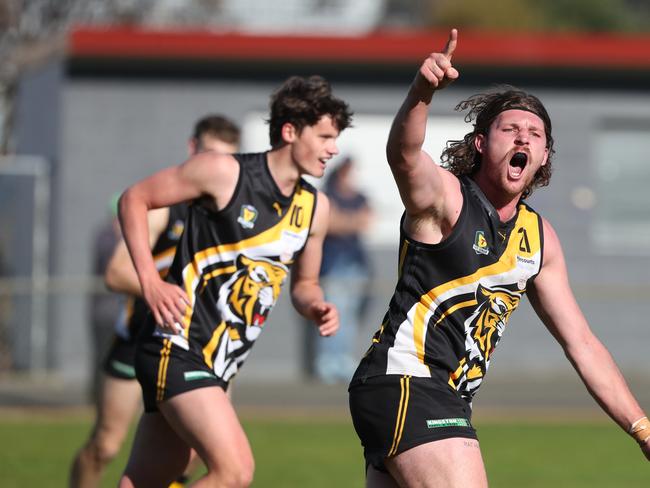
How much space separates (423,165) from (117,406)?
3226 mm

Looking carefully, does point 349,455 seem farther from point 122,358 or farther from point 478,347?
point 478,347

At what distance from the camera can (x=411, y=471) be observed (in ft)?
15.6

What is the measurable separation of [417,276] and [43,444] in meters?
6.88

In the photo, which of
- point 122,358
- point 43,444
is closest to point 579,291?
point 43,444

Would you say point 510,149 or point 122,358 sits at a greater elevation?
point 510,149

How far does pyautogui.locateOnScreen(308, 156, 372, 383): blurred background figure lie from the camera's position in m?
14.6

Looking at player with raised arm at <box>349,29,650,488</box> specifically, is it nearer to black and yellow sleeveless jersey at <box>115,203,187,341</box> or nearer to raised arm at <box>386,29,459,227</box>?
raised arm at <box>386,29,459,227</box>

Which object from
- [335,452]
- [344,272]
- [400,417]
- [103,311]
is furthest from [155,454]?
[344,272]

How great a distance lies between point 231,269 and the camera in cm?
593

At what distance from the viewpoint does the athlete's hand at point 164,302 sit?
18.4 feet

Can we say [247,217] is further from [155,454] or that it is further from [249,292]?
[155,454]

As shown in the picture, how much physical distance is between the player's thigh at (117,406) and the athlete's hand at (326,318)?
61.3 inches

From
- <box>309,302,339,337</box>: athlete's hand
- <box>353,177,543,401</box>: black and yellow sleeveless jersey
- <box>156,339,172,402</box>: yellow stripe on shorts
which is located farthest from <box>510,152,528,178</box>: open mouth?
<box>156,339,172,402</box>: yellow stripe on shorts

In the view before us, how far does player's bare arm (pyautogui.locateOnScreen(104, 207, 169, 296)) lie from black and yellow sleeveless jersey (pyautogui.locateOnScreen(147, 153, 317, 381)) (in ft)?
3.18
